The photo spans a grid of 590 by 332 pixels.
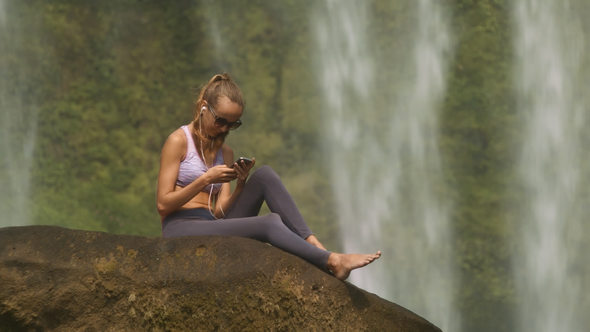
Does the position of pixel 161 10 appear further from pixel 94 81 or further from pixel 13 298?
pixel 13 298

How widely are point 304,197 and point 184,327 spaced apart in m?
6.99

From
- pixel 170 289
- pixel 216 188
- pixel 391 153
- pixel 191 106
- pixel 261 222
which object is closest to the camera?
pixel 170 289

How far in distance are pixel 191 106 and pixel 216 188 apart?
6.45 meters

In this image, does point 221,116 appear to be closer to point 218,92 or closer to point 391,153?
point 218,92

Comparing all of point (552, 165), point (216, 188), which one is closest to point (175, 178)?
point (216, 188)

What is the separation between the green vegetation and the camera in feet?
33.4

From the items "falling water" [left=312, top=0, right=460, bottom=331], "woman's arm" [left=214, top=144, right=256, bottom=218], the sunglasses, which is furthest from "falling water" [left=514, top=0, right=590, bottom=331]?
the sunglasses

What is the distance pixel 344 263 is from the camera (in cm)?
361

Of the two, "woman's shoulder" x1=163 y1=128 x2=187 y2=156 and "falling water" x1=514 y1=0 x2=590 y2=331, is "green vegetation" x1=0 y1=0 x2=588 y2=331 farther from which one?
"woman's shoulder" x1=163 y1=128 x2=187 y2=156

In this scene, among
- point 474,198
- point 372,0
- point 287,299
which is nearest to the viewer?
point 287,299

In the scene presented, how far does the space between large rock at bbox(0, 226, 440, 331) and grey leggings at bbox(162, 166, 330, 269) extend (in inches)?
4.6

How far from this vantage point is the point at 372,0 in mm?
11109

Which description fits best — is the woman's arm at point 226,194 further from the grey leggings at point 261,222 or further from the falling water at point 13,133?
the falling water at point 13,133

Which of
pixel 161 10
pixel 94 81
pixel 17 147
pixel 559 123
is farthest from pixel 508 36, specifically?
pixel 17 147
